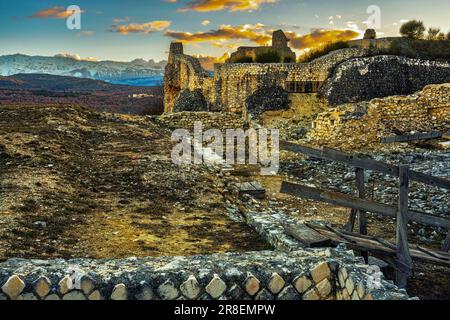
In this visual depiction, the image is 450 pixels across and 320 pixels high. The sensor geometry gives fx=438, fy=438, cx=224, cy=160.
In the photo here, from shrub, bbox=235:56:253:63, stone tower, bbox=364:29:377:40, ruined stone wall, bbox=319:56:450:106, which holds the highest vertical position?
stone tower, bbox=364:29:377:40

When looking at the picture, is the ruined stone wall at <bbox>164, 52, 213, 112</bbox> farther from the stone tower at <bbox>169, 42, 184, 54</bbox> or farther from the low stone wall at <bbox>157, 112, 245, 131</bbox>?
the low stone wall at <bbox>157, 112, 245, 131</bbox>

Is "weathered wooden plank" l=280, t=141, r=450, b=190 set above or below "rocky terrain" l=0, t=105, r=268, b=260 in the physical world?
above

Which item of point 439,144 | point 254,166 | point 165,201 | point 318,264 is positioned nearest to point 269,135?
point 254,166

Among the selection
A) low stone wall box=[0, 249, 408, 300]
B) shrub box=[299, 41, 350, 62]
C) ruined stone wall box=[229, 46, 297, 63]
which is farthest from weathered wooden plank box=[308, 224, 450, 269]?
ruined stone wall box=[229, 46, 297, 63]

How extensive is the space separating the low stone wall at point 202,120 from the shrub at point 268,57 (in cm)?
1017

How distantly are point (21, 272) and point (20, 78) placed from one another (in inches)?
3944

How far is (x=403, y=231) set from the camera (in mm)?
5355

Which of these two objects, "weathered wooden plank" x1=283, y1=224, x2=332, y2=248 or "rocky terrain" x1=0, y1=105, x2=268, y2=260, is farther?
"rocky terrain" x1=0, y1=105, x2=268, y2=260

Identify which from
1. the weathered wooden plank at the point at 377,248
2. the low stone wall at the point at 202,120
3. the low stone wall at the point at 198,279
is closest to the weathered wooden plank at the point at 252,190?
the weathered wooden plank at the point at 377,248

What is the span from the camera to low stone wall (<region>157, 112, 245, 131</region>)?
1873 centimetres

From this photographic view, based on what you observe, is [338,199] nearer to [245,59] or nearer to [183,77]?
[183,77]

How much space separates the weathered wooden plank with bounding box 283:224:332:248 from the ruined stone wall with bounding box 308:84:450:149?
37.1ft

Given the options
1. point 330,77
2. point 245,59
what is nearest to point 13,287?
point 330,77

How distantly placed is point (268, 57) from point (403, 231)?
24319 millimetres
